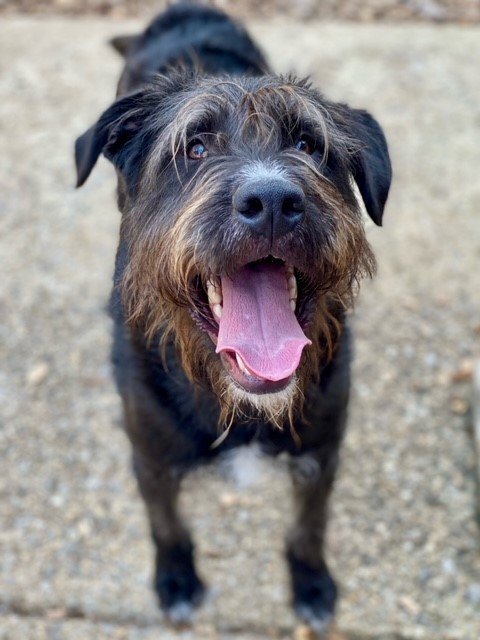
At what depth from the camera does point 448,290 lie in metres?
4.70

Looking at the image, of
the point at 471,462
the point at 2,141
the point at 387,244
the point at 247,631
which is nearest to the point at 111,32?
the point at 2,141

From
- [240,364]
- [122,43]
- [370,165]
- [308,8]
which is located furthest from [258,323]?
[308,8]

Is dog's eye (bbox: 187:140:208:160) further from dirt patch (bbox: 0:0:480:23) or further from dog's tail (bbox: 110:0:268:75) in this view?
dirt patch (bbox: 0:0:480:23)

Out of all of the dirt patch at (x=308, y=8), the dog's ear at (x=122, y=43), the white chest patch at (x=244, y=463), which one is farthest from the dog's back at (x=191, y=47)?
the dirt patch at (x=308, y=8)

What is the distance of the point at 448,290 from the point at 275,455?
2.16 m

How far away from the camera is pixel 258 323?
2.39 metres

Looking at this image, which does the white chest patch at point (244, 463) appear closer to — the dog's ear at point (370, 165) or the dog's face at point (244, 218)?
the dog's face at point (244, 218)

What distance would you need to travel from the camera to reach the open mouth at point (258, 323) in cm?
238

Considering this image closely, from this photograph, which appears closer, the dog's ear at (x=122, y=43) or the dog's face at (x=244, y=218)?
the dog's face at (x=244, y=218)

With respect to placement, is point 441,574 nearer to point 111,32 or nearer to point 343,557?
point 343,557

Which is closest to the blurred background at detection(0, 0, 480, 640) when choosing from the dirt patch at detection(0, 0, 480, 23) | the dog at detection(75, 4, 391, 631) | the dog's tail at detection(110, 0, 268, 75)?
the dog at detection(75, 4, 391, 631)

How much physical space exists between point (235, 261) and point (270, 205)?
193 mm

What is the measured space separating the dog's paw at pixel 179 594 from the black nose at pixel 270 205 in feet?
6.01

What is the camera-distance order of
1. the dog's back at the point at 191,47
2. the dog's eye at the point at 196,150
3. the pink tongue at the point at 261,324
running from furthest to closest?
1. the dog's back at the point at 191,47
2. the dog's eye at the point at 196,150
3. the pink tongue at the point at 261,324
